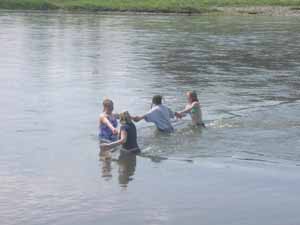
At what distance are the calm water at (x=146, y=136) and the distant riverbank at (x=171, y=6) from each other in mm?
47374

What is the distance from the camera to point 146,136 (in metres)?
17.6

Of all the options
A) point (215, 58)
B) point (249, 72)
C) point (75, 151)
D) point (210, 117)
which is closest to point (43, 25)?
point (215, 58)

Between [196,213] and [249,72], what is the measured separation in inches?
798

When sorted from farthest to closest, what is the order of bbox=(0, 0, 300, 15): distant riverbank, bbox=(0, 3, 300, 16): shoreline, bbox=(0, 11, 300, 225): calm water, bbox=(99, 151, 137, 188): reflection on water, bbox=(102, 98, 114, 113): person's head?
bbox=(0, 0, 300, 15): distant riverbank, bbox=(0, 3, 300, 16): shoreline, bbox=(102, 98, 114, 113): person's head, bbox=(99, 151, 137, 188): reflection on water, bbox=(0, 11, 300, 225): calm water

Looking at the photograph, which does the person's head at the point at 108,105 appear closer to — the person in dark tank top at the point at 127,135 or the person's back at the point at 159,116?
the person in dark tank top at the point at 127,135

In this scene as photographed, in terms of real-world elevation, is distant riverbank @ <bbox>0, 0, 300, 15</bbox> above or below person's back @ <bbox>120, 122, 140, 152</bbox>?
above

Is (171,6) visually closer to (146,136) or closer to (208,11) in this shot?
(208,11)

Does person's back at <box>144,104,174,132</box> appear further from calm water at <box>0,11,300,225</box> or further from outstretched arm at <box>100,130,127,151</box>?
outstretched arm at <box>100,130,127,151</box>

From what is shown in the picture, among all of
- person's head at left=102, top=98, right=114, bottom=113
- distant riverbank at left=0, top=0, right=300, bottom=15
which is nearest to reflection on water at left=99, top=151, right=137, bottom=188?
person's head at left=102, top=98, right=114, bottom=113

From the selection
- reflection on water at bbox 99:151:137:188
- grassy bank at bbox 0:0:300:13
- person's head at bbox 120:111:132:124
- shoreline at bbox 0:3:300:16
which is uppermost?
grassy bank at bbox 0:0:300:13

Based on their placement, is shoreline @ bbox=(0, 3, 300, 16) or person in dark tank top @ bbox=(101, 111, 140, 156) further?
shoreline @ bbox=(0, 3, 300, 16)

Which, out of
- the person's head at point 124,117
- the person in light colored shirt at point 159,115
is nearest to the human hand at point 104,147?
the person's head at point 124,117

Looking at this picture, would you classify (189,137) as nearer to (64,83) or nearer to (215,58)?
(64,83)

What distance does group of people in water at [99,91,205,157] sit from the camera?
15.5 meters
